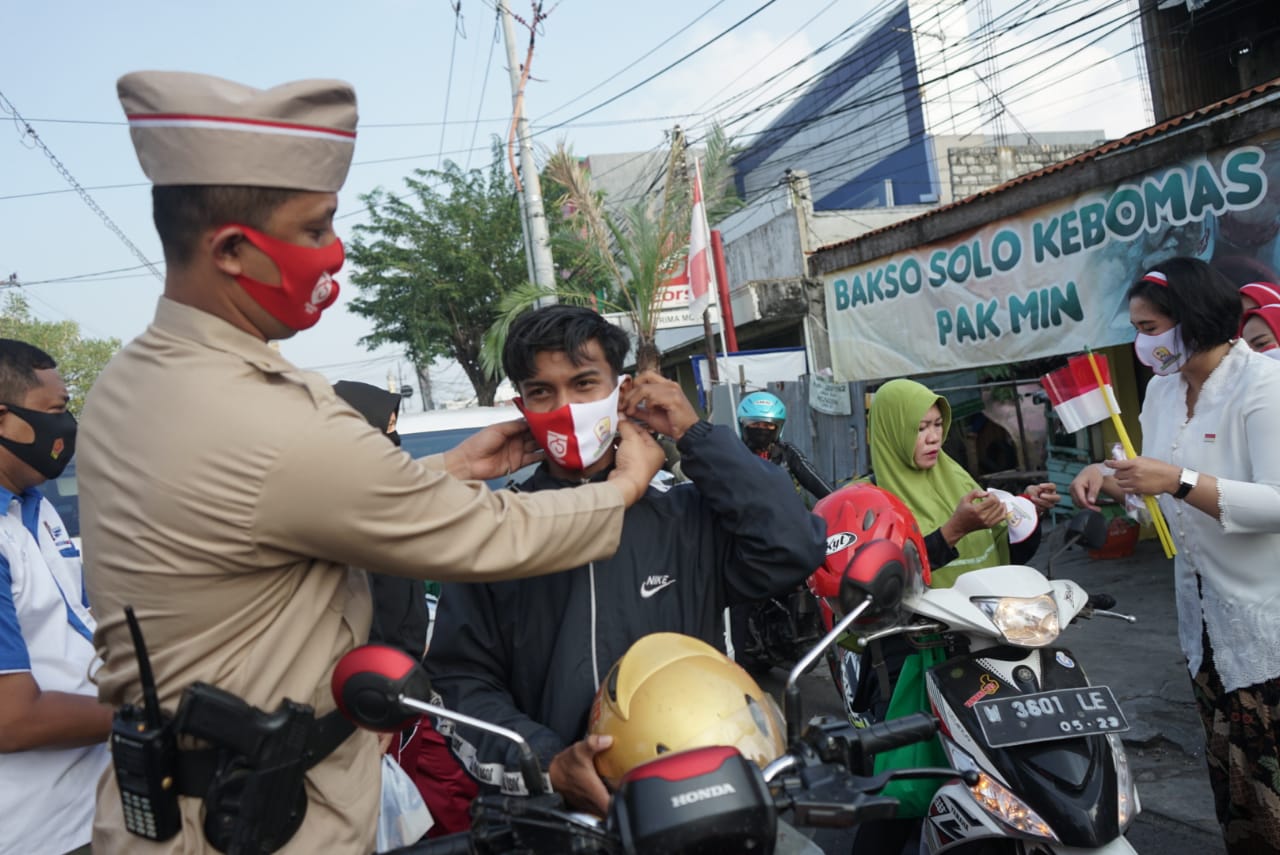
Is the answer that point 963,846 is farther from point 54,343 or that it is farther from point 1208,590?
point 54,343

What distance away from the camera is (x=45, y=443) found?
2439mm

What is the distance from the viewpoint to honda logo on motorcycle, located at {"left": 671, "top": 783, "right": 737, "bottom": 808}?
3.76ft

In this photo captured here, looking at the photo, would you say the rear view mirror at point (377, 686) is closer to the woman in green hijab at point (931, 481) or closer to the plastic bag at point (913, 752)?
the plastic bag at point (913, 752)

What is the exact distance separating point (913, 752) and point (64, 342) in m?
40.1

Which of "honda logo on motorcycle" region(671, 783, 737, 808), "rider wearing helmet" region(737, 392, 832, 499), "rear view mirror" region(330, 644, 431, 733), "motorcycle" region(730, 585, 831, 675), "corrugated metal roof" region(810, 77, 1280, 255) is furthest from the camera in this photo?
"corrugated metal roof" region(810, 77, 1280, 255)

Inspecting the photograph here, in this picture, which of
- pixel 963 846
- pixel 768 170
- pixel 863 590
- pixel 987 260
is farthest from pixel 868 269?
pixel 768 170

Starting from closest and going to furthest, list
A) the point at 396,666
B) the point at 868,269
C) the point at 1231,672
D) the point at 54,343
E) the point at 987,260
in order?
the point at 396,666, the point at 1231,672, the point at 987,260, the point at 868,269, the point at 54,343

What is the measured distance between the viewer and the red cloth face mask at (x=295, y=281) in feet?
4.75

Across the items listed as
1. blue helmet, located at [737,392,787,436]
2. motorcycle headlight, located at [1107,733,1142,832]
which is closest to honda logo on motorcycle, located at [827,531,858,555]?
motorcycle headlight, located at [1107,733,1142,832]

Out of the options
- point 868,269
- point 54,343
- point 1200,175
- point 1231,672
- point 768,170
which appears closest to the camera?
point 1231,672

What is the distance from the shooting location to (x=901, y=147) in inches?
1005

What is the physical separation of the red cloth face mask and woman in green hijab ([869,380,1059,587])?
2.27m

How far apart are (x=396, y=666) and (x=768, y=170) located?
30.6 meters

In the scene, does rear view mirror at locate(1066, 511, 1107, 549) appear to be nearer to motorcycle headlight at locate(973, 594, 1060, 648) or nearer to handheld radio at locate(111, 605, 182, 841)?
motorcycle headlight at locate(973, 594, 1060, 648)
